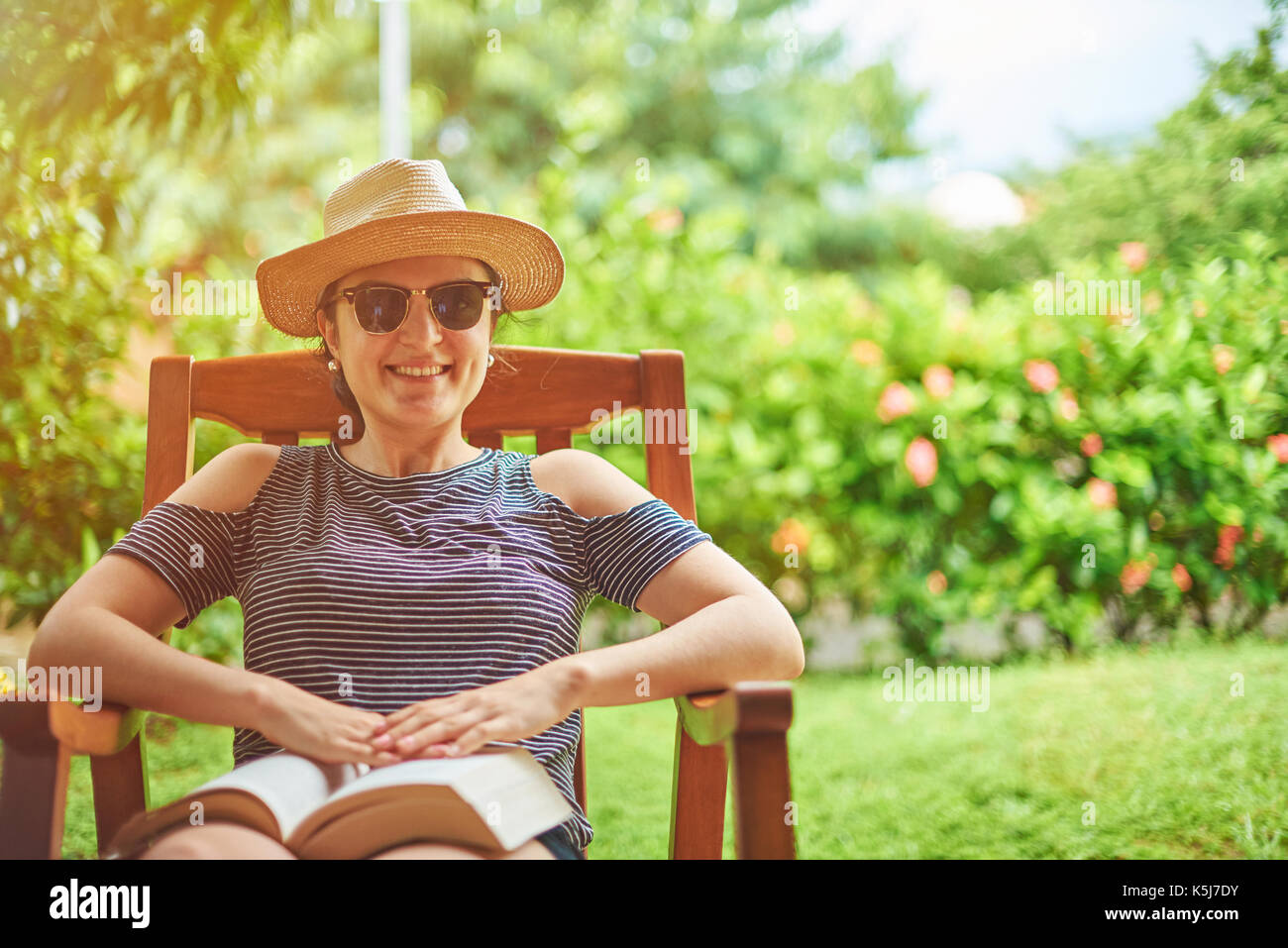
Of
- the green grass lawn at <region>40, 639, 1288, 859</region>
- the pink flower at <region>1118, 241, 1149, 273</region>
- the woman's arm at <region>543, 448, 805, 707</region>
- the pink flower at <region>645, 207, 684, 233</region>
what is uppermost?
the pink flower at <region>645, 207, 684, 233</region>

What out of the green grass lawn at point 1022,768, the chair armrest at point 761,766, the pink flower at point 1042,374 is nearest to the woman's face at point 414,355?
the chair armrest at point 761,766

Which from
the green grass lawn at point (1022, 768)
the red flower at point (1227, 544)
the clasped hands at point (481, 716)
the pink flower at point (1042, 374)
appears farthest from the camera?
the pink flower at point (1042, 374)

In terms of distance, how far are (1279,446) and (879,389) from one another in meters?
Result: 1.24

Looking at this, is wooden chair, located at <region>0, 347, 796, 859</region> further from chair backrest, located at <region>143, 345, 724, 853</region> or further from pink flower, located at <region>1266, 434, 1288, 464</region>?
pink flower, located at <region>1266, 434, 1288, 464</region>

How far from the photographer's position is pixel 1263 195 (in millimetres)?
2500

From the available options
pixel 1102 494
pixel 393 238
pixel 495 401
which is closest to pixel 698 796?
pixel 495 401

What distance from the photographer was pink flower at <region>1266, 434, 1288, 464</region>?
2678 mm

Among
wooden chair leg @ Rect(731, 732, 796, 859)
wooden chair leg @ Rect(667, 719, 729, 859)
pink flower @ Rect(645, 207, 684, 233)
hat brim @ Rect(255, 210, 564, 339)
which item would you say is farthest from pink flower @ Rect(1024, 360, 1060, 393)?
wooden chair leg @ Rect(731, 732, 796, 859)

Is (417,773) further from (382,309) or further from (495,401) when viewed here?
(495,401)

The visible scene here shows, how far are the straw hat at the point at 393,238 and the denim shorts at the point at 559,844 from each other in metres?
0.88

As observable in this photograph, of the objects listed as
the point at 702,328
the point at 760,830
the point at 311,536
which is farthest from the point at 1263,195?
the point at 311,536

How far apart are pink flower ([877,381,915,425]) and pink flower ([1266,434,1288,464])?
1080 mm

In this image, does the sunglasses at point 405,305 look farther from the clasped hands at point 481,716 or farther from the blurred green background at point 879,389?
the blurred green background at point 879,389

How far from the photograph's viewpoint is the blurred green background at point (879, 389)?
2730mm
